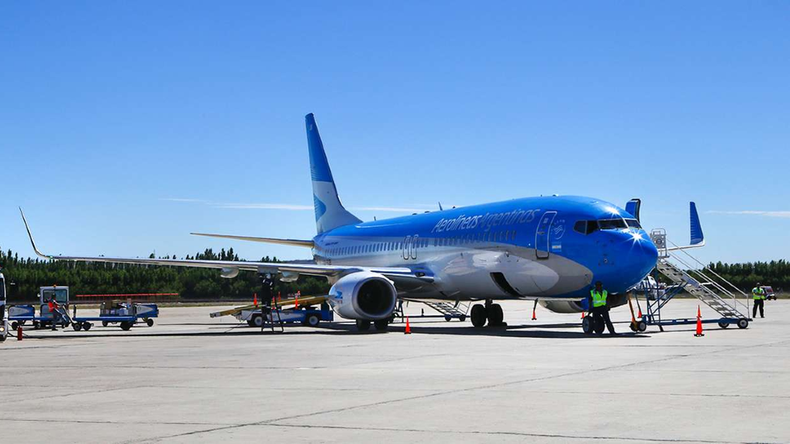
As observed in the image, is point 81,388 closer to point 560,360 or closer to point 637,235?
point 560,360

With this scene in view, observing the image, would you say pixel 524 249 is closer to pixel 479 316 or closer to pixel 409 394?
pixel 479 316

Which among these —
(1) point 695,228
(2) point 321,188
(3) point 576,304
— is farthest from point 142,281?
(3) point 576,304

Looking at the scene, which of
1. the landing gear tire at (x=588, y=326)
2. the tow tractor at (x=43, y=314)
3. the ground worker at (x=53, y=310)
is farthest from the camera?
the tow tractor at (x=43, y=314)

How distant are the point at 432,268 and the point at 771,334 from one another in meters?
10.9

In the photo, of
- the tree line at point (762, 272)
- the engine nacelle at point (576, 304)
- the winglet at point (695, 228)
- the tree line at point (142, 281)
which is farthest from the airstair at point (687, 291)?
the tree line at point (762, 272)

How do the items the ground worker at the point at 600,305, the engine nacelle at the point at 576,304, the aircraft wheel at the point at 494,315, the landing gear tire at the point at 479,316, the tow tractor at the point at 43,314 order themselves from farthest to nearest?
the tow tractor at the point at 43,314 → the landing gear tire at the point at 479,316 → the aircraft wheel at the point at 494,315 → the engine nacelle at the point at 576,304 → the ground worker at the point at 600,305

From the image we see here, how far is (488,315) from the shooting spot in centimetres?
3100

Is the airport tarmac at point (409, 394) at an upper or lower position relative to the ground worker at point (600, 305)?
lower

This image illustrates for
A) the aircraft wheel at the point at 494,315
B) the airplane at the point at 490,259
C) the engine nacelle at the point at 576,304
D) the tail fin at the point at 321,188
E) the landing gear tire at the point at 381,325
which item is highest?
the tail fin at the point at 321,188

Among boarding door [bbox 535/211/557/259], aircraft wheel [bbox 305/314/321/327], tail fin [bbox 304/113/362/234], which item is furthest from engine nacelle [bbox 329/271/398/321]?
tail fin [bbox 304/113/362/234]

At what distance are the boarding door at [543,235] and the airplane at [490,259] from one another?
1.1 inches

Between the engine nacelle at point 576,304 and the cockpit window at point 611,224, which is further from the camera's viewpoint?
the engine nacelle at point 576,304

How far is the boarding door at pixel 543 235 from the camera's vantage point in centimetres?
2512

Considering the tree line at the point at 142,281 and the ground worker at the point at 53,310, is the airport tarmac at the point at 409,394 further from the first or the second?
the tree line at the point at 142,281
